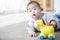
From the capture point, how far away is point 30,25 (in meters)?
1.24

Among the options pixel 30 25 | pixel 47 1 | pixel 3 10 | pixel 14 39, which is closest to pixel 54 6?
pixel 47 1

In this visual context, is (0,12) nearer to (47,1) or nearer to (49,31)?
(47,1)

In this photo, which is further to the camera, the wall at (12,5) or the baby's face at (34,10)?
the wall at (12,5)

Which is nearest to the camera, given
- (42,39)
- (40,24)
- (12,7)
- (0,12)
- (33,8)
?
(42,39)

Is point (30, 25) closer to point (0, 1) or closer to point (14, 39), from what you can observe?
point (14, 39)

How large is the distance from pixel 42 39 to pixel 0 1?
1927mm

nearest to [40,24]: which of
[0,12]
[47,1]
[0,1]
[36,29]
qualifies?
[36,29]

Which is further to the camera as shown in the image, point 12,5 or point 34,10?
point 12,5

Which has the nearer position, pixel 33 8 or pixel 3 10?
pixel 33 8

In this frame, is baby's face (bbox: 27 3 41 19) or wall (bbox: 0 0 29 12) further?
wall (bbox: 0 0 29 12)

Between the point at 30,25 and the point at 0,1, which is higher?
the point at 0,1

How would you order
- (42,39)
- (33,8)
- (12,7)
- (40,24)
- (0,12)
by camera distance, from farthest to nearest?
1. (12,7)
2. (0,12)
3. (33,8)
4. (40,24)
5. (42,39)

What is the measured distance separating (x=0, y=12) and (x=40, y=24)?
1621mm

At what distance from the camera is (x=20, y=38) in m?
1.10
